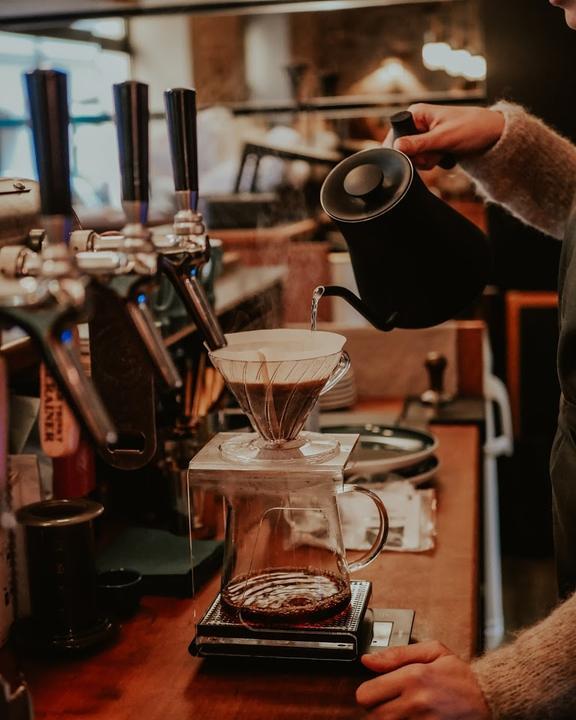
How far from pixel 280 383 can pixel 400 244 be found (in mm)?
291

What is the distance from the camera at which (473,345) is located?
272 cm

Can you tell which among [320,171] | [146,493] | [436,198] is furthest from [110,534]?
[320,171]

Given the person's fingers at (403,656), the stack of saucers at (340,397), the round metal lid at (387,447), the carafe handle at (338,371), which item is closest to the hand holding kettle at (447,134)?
the carafe handle at (338,371)

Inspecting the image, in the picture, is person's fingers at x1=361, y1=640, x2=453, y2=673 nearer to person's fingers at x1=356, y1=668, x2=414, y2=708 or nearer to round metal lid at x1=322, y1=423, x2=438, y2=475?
person's fingers at x1=356, y1=668, x2=414, y2=708

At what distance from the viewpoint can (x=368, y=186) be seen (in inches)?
53.2

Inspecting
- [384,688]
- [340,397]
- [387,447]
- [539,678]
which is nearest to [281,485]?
[384,688]

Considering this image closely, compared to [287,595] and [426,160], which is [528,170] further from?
[287,595]

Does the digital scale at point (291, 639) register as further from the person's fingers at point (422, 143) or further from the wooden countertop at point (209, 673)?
the person's fingers at point (422, 143)

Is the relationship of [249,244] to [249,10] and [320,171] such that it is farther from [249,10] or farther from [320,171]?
[320,171]

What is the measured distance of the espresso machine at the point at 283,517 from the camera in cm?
124

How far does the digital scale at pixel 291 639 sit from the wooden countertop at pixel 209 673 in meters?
0.03

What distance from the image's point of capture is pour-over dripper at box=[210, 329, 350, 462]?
→ 1.23m

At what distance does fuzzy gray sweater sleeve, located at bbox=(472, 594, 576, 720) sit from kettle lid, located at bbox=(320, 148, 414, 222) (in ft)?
1.85

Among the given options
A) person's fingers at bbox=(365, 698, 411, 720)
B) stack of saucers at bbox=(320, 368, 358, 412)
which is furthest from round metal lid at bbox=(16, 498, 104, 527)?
stack of saucers at bbox=(320, 368, 358, 412)
